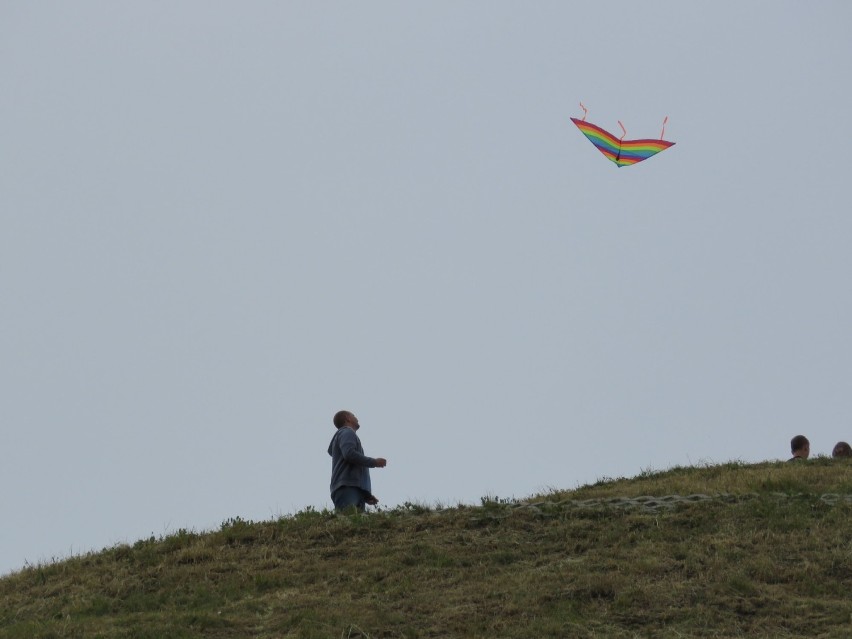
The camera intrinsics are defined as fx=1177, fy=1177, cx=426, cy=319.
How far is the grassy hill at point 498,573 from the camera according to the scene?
10.2m

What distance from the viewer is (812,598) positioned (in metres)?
10.4

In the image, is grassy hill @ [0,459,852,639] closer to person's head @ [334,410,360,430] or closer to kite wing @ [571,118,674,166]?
person's head @ [334,410,360,430]

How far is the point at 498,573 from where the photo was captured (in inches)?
459

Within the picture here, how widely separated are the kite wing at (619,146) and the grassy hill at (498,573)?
6.89m

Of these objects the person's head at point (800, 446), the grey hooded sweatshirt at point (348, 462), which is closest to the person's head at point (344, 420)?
the grey hooded sweatshirt at point (348, 462)

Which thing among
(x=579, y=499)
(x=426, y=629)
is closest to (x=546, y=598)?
(x=426, y=629)

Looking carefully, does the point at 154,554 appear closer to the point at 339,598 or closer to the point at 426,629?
the point at 339,598

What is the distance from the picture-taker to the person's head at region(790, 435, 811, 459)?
55.6ft

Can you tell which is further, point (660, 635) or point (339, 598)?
point (339, 598)

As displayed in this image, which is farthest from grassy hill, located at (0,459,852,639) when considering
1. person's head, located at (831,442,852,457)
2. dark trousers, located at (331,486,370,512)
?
person's head, located at (831,442,852,457)

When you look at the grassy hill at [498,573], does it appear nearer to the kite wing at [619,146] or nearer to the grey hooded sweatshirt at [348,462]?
the grey hooded sweatshirt at [348,462]

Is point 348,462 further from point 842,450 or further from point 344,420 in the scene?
point 842,450

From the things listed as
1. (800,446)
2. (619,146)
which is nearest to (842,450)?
(800,446)

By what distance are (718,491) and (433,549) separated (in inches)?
151
